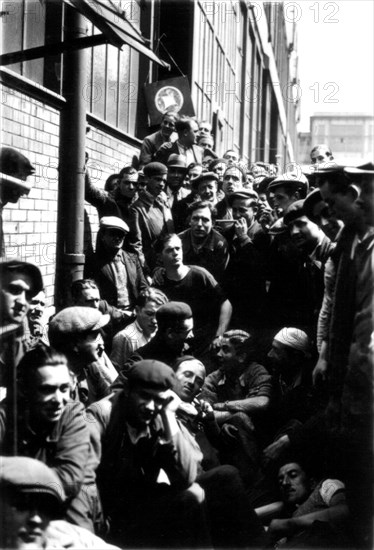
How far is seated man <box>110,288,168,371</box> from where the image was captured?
217 inches

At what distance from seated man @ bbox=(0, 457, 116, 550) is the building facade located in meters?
2.30

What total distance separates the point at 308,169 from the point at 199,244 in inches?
48.5

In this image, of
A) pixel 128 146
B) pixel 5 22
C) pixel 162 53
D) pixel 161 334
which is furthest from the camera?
pixel 162 53

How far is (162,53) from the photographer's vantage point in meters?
13.9

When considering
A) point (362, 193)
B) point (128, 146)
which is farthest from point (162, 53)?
point (362, 193)

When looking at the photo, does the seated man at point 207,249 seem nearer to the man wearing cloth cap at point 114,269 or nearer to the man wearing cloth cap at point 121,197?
the man wearing cloth cap at point 114,269

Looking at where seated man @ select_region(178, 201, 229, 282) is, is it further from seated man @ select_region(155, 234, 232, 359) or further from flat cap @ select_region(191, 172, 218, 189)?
flat cap @ select_region(191, 172, 218, 189)

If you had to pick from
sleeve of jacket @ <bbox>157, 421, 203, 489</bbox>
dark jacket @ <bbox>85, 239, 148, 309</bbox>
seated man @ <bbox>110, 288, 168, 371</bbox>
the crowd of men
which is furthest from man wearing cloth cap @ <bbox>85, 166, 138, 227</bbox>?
sleeve of jacket @ <bbox>157, 421, 203, 489</bbox>

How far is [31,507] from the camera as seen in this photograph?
123 inches

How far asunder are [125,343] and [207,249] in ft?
4.53

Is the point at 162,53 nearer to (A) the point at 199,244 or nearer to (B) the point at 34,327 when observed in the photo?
(A) the point at 199,244

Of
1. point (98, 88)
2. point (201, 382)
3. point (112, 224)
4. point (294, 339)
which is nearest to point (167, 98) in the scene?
point (98, 88)

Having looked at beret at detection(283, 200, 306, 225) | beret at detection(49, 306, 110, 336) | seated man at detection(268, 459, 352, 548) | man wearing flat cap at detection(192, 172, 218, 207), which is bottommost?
seated man at detection(268, 459, 352, 548)

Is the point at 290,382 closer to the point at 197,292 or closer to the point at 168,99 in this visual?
the point at 197,292
